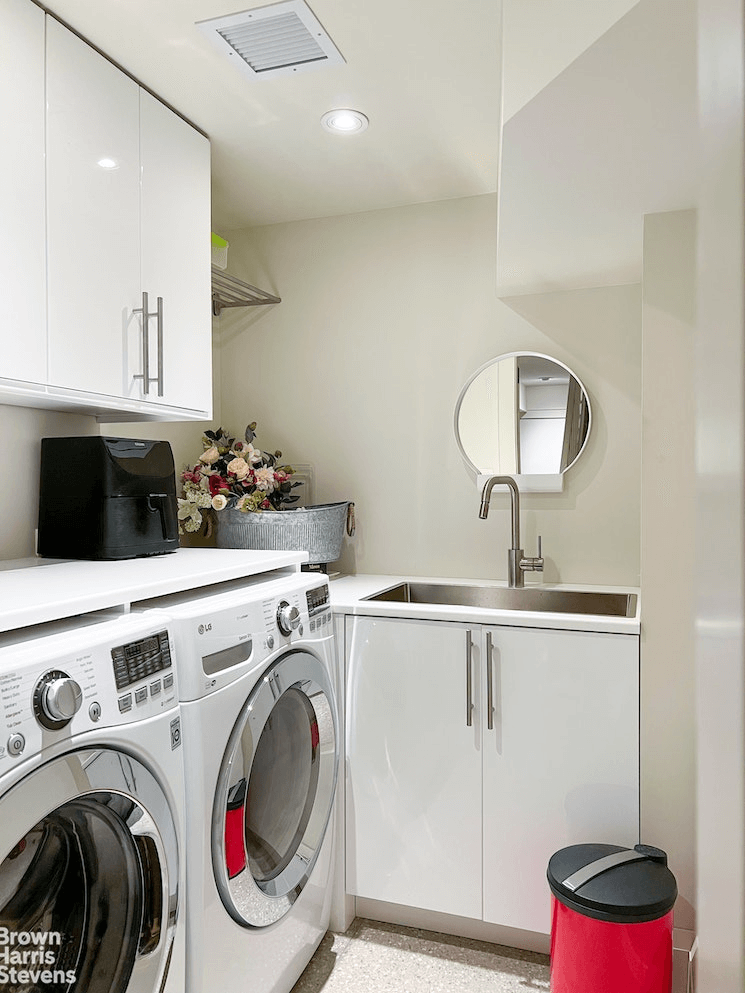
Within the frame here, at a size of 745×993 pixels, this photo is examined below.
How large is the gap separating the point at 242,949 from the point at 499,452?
174 centimetres

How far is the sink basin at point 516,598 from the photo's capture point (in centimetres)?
242

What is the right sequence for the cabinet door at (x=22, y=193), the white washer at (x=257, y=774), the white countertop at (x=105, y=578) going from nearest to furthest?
the white countertop at (x=105, y=578) → the white washer at (x=257, y=774) → the cabinet door at (x=22, y=193)

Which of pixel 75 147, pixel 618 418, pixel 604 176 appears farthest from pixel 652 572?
pixel 75 147

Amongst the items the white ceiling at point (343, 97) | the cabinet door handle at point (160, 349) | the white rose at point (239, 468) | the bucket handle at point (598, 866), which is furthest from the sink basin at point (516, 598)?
the white ceiling at point (343, 97)

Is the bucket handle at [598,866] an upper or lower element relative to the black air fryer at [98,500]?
lower

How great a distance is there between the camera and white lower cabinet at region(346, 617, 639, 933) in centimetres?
189

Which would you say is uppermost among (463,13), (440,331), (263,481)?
(463,13)

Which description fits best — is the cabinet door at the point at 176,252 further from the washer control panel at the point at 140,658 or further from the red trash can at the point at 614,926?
the red trash can at the point at 614,926

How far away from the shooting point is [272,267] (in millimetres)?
3023

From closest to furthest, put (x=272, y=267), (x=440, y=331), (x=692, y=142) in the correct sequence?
(x=692, y=142)
(x=440, y=331)
(x=272, y=267)

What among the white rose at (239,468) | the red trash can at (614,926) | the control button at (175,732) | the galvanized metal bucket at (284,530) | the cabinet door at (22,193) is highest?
the cabinet door at (22,193)

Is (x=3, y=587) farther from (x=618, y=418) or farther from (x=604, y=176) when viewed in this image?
(x=618, y=418)

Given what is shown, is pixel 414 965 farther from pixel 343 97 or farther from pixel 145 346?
pixel 343 97

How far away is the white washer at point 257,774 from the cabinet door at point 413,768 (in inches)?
5.8
